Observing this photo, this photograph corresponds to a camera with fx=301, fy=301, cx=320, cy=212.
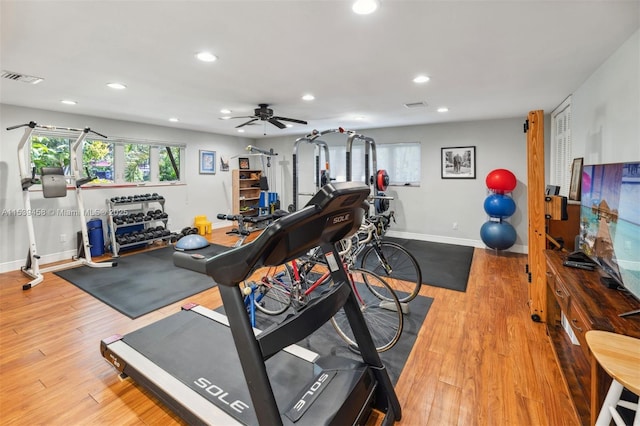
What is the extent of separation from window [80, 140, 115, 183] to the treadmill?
4534 mm

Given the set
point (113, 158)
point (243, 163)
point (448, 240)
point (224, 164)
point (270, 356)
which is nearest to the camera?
point (270, 356)

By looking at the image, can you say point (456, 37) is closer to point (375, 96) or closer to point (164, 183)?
point (375, 96)

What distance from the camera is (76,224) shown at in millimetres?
5168

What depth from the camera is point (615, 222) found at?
1.70 m

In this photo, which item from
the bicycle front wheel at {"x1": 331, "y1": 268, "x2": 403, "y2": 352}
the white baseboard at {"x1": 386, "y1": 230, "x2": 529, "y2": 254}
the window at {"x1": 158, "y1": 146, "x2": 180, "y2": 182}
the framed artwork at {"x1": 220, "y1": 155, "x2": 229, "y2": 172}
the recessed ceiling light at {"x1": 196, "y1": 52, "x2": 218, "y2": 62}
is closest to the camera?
the bicycle front wheel at {"x1": 331, "y1": 268, "x2": 403, "y2": 352}

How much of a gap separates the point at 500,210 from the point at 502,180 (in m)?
0.50

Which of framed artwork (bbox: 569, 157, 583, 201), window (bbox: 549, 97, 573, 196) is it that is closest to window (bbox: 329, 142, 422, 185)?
window (bbox: 549, 97, 573, 196)

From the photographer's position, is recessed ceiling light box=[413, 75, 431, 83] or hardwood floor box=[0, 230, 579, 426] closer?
hardwood floor box=[0, 230, 579, 426]

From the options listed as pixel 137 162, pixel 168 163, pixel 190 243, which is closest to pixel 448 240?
pixel 190 243

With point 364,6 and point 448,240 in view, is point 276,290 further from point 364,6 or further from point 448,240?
point 448,240

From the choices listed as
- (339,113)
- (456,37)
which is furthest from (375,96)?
(456,37)

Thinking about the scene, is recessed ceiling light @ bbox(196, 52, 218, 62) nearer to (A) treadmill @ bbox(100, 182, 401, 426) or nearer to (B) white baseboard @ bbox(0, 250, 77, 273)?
(A) treadmill @ bbox(100, 182, 401, 426)

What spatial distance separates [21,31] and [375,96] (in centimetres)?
333

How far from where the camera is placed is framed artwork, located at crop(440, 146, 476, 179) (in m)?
5.71
